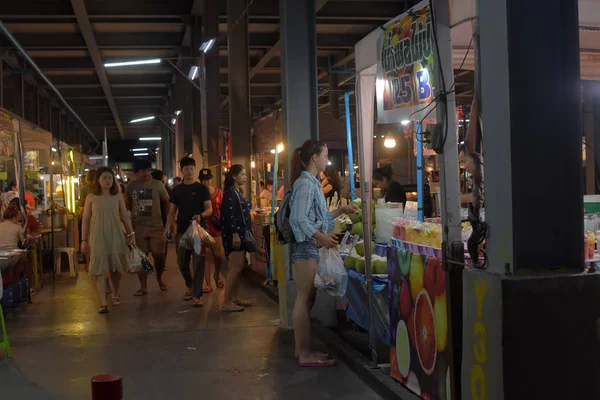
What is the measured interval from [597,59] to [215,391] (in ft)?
15.6

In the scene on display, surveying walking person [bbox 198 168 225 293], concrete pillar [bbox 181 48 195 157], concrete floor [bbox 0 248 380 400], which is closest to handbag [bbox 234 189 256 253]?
concrete floor [bbox 0 248 380 400]

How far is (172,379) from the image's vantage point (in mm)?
6145

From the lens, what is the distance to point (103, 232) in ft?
31.5

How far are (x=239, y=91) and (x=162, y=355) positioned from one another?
10578mm

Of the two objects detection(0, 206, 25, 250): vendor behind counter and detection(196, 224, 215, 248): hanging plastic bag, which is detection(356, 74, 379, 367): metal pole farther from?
detection(0, 206, 25, 250): vendor behind counter

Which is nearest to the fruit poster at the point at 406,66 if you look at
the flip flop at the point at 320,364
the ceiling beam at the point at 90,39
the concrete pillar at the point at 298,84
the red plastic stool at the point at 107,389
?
the flip flop at the point at 320,364

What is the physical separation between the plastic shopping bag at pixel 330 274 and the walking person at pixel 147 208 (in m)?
5.05

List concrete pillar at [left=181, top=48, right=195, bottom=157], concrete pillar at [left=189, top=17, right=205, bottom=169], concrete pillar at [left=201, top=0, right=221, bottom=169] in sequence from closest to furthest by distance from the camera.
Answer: concrete pillar at [left=201, top=0, right=221, bottom=169] → concrete pillar at [left=189, top=17, right=205, bottom=169] → concrete pillar at [left=181, top=48, right=195, bottom=157]

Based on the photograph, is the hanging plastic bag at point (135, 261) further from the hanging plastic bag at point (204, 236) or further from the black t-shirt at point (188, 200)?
the hanging plastic bag at point (204, 236)

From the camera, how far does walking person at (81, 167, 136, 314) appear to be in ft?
31.2

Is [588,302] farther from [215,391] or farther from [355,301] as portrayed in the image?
[355,301]

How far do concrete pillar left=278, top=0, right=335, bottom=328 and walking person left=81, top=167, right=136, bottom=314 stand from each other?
103 inches

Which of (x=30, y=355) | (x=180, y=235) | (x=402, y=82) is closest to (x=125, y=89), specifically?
(x=180, y=235)

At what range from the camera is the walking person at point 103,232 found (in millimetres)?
9523
